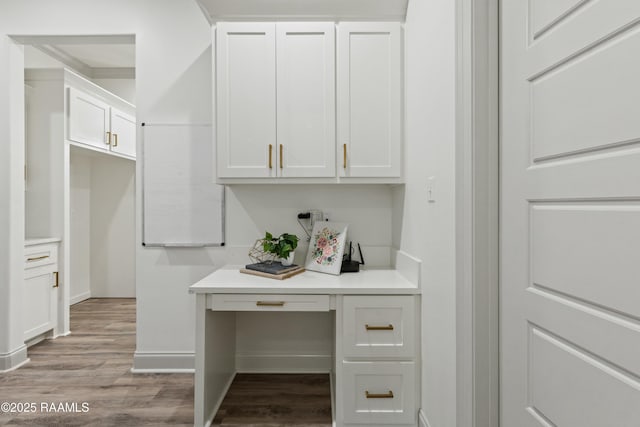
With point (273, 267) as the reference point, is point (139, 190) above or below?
above

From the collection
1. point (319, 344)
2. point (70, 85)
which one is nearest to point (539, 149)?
point (319, 344)

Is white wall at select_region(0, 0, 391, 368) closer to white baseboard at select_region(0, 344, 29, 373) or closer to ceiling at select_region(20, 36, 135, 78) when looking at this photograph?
ceiling at select_region(20, 36, 135, 78)

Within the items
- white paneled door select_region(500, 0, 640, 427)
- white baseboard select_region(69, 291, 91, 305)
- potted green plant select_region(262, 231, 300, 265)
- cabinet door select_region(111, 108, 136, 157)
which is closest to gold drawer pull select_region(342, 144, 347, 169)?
potted green plant select_region(262, 231, 300, 265)

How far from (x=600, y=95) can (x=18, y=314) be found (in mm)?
3500

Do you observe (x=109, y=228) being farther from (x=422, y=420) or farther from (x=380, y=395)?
(x=422, y=420)

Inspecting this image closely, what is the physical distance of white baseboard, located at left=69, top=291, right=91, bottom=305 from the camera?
4328 mm

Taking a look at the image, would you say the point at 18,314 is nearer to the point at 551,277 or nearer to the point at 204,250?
the point at 204,250

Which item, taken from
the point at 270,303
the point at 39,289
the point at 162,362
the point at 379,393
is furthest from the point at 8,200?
the point at 379,393

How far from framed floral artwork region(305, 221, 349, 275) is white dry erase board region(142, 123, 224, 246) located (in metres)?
0.65

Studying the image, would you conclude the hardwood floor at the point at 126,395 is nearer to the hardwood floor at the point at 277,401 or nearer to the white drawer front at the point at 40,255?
the hardwood floor at the point at 277,401

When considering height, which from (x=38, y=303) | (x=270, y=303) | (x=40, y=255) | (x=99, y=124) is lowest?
(x=38, y=303)

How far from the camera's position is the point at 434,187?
5.39ft

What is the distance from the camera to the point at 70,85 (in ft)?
10.8

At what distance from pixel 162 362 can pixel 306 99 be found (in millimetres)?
1989
